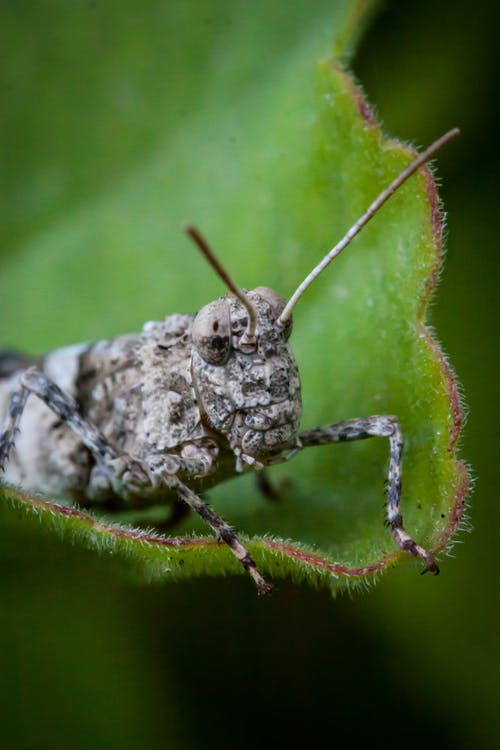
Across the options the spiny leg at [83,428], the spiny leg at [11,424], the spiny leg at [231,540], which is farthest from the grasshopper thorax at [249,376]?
the spiny leg at [11,424]

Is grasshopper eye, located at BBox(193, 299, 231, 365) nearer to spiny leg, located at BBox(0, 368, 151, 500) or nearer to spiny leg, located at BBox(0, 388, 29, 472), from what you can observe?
spiny leg, located at BBox(0, 368, 151, 500)

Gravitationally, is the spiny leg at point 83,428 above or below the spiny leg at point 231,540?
above

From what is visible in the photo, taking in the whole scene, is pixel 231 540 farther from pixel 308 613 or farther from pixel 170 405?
pixel 308 613

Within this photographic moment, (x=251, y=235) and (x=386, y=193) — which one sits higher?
(x=251, y=235)

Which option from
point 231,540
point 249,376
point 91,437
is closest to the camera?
point 231,540

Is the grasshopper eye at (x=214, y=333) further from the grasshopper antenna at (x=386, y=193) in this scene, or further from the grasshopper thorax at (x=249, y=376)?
the grasshopper antenna at (x=386, y=193)

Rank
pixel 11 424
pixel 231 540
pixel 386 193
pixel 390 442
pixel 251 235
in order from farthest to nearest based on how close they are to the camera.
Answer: pixel 251 235
pixel 11 424
pixel 390 442
pixel 386 193
pixel 231 540

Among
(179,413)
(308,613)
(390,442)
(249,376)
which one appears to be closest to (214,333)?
(249,376)
